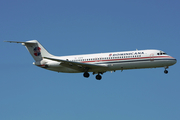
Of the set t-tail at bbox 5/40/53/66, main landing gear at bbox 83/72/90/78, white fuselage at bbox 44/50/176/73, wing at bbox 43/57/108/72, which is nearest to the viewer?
white fuselage at bbox 44/50/176/73

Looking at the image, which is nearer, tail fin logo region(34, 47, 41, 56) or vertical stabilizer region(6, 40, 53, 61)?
vertical stabilizer region(6, 40, 53, 61)

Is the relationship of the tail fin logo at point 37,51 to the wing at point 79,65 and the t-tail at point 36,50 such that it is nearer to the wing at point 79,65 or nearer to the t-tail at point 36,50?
the t-tail at point 36,50

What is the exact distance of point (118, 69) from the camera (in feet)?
152

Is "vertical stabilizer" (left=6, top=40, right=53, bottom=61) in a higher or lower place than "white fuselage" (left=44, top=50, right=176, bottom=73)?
higher

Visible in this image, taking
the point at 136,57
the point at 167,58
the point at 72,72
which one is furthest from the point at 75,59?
the point at 167,58

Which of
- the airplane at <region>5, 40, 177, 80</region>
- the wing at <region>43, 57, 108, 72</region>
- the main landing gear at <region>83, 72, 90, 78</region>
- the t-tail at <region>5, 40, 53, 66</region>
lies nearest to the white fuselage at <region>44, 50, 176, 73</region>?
the airplane at <region>5, 40, 177, 80</region>

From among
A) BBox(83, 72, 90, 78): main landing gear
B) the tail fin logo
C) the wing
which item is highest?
the tail fin logo

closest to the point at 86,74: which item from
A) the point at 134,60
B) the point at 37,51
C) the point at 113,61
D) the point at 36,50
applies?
the point at 113,61

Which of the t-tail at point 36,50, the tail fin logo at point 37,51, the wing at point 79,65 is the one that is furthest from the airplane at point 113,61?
the tail fin logo at point 37,51

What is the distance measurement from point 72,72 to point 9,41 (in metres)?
11.8

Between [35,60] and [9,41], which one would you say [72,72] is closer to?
[35,60]

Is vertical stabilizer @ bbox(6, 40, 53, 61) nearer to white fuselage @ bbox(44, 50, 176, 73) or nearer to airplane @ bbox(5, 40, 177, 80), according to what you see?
airplane @ bbox(5, 40, 177, 80)

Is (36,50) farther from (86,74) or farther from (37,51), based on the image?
(86,74)

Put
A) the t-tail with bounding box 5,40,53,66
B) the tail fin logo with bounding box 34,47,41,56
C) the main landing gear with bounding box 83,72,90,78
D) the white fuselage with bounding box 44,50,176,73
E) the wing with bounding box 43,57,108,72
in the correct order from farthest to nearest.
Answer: the tail fin logo with bounding box 34,47,41,56 → the t-tail with bounding box 5,40,53,66 → the main landing gear with bounding box 83,72,90,78 → the wing with bounding box 43,57,108,72 → the white fuselage with bounding box 44,50,176,73
